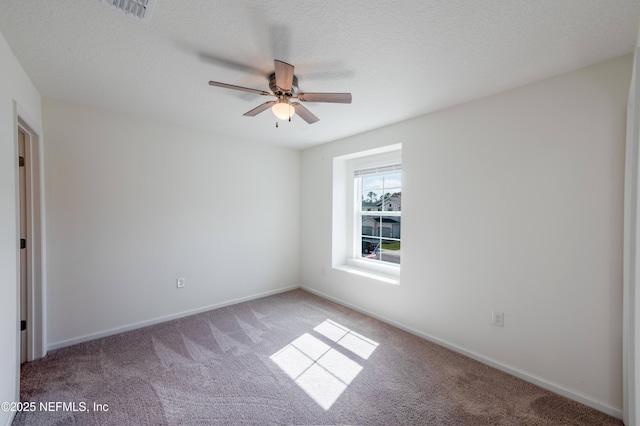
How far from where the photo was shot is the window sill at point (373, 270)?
3285 millimetres

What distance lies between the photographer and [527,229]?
2113mm

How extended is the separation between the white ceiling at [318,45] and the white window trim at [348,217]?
1449mm

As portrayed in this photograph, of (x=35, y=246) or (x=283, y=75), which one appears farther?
(x=35, y=246)

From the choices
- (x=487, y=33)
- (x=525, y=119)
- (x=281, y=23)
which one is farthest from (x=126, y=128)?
→ (x=525, y=119)

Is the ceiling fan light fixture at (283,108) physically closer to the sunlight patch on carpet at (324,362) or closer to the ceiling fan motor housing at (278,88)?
the ceiling fan motor housing at (278,88)

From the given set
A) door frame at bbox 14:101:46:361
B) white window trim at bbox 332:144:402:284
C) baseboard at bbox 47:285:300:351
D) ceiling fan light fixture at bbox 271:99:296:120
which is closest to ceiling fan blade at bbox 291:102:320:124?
ceiling fan light fixture at bbox 271:99:296:120

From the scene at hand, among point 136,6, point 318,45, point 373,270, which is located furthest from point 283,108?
point 373,270

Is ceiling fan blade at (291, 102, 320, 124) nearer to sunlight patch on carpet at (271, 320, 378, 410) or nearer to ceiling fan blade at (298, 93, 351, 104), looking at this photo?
ceiling fan blade at (298, 93, 351, 104)

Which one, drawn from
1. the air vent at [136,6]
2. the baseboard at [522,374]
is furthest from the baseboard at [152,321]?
the air vent at [136,6]

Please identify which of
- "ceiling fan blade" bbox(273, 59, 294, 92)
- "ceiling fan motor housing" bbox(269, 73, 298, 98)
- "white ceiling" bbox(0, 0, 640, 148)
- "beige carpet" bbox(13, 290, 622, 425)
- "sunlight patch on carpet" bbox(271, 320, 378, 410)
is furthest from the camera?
"sunlight patch on carpet" bbox(271, 320, 378, 410)

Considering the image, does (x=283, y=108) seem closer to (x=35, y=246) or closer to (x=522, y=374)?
(x=35, y=246)

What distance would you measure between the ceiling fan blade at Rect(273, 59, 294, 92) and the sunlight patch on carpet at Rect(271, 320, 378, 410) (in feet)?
7.20

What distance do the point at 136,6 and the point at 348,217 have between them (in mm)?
3255

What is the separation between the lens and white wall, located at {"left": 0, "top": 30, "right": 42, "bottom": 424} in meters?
1.56
